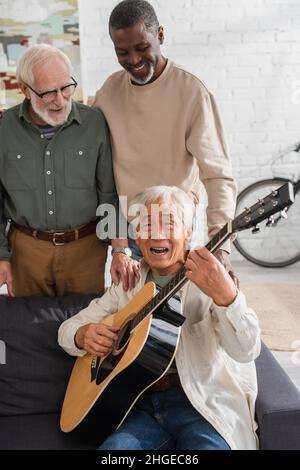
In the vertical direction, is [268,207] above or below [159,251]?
above

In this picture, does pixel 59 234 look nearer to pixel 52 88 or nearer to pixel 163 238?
pixel 52 88

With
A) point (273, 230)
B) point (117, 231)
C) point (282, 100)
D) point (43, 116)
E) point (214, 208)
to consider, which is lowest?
point (273, 230)

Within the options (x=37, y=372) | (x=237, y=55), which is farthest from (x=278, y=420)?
(x=237, y=55)

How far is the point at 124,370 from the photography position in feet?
5.66

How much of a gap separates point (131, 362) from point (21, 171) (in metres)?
0.93

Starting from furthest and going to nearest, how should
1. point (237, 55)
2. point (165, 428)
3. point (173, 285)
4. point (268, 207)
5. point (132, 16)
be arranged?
point (237, 55) → point (132, 16) → point (165, 428) → point (173, 285) → point (268, 207)

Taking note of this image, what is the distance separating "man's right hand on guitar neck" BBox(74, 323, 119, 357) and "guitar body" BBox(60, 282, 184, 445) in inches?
0.9

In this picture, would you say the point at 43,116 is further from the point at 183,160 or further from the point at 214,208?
the point at 214,208

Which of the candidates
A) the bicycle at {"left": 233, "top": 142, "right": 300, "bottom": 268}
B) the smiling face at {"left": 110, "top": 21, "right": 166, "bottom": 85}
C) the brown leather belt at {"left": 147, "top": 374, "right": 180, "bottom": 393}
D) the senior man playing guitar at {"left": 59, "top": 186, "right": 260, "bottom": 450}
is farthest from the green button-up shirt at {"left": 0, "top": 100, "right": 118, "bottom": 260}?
the bicycle at {"left": 233, "top": 142, "right": 300, "bottom": 268}

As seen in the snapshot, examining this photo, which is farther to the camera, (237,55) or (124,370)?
(237,55)

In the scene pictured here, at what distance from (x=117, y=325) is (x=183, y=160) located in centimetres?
70

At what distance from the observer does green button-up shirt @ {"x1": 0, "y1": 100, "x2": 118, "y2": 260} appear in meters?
2.31

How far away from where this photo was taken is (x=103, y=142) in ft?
7.64

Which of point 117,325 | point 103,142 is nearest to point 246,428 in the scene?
point 117,325
